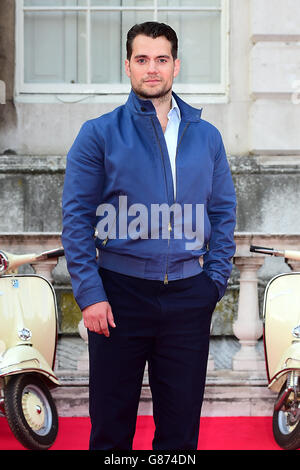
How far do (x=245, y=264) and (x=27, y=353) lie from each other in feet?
4.25

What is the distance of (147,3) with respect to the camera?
6.14m

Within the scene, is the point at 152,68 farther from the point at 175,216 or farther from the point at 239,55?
the point at 239,55

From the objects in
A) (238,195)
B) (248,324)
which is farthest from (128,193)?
(238,195)

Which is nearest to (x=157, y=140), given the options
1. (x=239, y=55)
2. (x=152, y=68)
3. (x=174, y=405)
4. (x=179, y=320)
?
(x=152, y=68)

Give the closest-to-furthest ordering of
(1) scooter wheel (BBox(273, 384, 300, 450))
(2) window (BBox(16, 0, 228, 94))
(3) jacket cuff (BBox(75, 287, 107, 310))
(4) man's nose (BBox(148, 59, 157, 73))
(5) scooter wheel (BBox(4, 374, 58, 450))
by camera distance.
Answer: (3) jacket cuff (BBox(75, 287, 107, 310)) < (4) man's nose (BBox(148, 59, 157, 73)) < (5) scooter wheel (BBox(4, 374, 58, 450)) < (1) scooter wheel (BBox(273, 384, 300, 450)) < (2) window (BBox(16, 0, 228, 94))

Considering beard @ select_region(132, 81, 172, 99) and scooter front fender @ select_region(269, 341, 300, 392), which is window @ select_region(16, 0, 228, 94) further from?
beard @ select_region(132, 81, 172, 99)

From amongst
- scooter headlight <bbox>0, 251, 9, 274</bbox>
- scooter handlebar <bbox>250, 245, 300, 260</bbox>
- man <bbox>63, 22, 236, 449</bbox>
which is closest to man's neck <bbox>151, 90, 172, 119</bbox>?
man <bbox>63, 22, 236, 449</bbox>

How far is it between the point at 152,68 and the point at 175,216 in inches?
18.2

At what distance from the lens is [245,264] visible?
3666 mm

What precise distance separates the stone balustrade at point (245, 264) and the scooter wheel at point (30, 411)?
0.61m

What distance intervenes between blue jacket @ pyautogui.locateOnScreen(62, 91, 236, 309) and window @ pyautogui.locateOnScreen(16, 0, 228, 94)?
405cm

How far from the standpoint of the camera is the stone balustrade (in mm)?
3629

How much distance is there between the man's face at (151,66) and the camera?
2.17m

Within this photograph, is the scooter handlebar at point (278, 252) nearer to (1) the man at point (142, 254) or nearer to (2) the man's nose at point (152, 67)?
(1) the man at point (142, 254)
